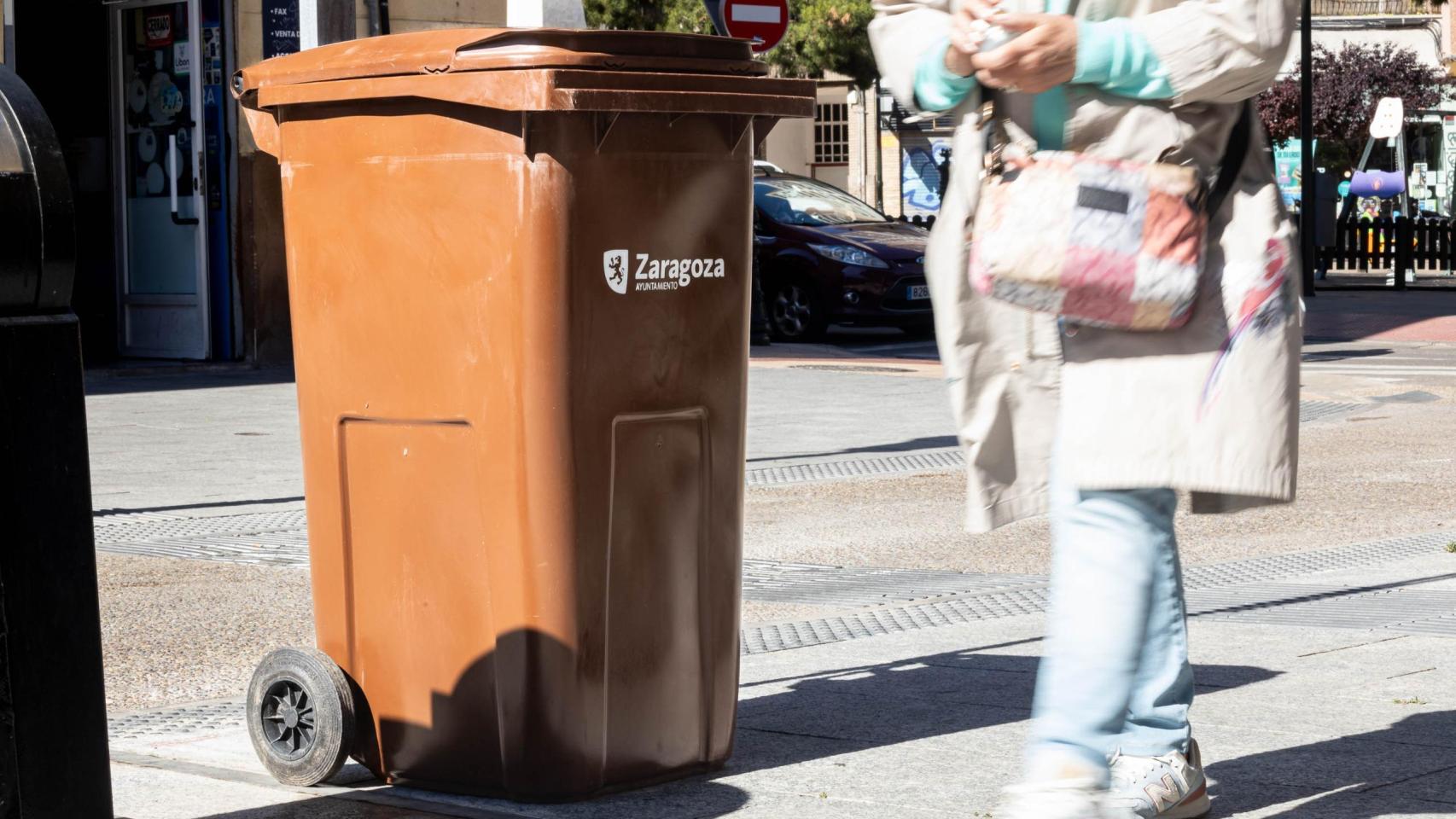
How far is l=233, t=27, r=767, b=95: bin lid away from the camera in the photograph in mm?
3531

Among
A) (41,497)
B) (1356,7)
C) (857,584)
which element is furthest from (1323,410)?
(1356,7)

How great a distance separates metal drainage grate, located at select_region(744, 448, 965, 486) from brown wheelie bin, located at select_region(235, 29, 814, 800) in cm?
535

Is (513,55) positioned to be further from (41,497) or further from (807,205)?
(807,205)

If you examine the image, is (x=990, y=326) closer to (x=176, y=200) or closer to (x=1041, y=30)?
(x=1041, y=30)

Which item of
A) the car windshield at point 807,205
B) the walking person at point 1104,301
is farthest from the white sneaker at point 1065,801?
the car windshield at point 807,205

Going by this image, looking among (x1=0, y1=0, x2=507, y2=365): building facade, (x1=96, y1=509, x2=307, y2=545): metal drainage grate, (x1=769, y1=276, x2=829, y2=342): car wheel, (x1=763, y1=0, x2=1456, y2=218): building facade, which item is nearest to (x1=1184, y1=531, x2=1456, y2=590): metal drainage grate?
(x1=96, y1=509, x2=307, y2=545): metal drainage grate

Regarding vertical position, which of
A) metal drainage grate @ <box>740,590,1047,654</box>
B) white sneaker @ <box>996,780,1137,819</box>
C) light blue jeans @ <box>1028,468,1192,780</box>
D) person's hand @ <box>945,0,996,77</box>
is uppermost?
person's hand @ <box>945,0,996,77</box>

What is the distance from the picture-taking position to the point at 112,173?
16219mm

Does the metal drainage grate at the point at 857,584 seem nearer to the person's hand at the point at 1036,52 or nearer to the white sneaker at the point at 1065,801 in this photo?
the white sneaker at the point at 1065,801

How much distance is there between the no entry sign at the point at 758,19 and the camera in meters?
12.6

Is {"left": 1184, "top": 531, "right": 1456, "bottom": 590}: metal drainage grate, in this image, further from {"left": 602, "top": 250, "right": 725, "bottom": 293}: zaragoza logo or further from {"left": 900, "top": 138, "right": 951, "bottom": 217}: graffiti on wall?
{"left": 900, "top": 138, "right": 951, "bottom": 217}: graffiti on wall

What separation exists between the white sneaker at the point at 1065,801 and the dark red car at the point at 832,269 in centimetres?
1536

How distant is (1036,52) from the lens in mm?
2811

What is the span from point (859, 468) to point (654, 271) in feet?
20.1
